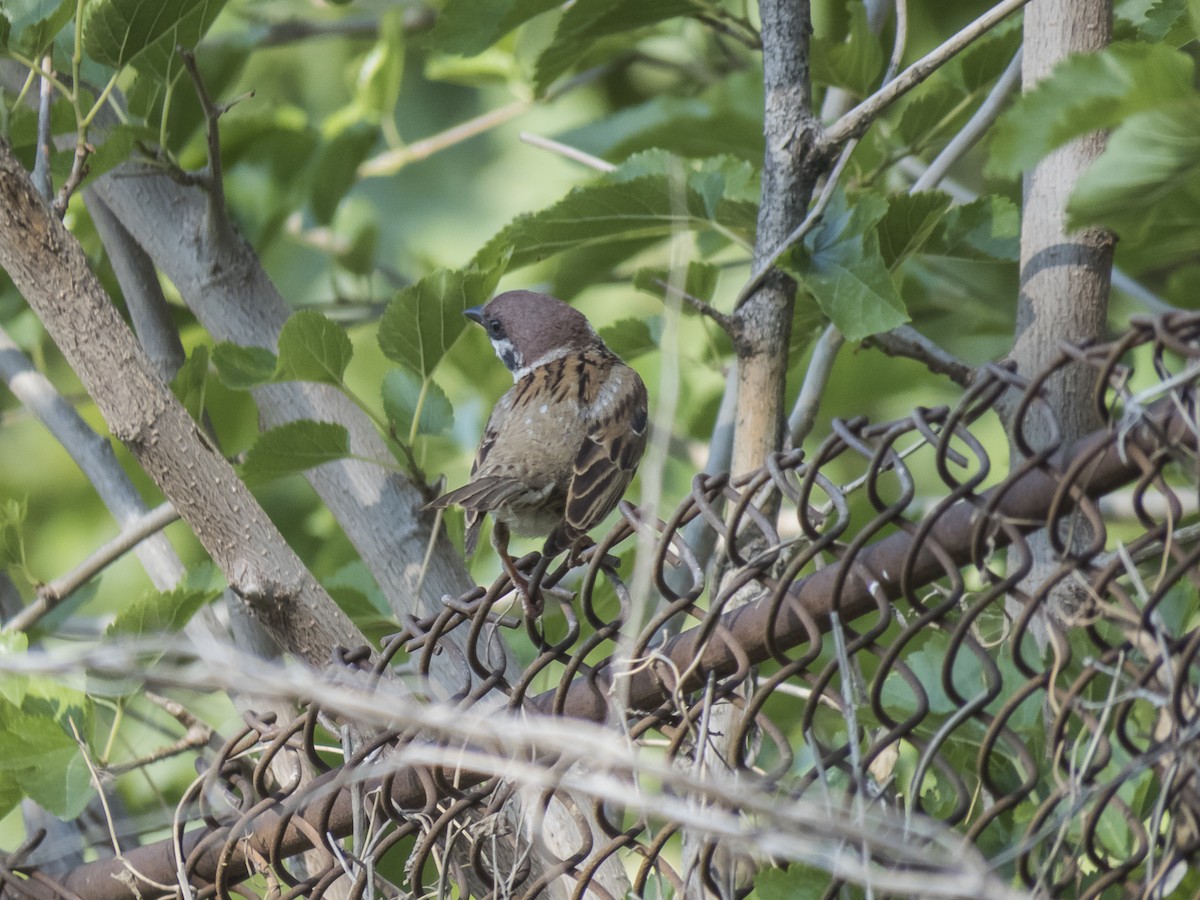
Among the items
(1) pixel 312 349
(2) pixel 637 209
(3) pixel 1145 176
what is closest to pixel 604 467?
(2) pixel 637 209

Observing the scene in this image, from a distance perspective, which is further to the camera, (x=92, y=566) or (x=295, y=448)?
(x=92, y=566)

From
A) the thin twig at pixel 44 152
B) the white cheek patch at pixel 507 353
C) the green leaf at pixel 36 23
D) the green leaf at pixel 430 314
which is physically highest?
the green leaf at pixel 36 23

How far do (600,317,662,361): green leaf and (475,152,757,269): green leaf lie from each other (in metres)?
0.28

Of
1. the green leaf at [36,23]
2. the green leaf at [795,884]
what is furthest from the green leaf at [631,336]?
the green leaf at [795,884]

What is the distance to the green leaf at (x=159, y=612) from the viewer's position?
71.7 inches

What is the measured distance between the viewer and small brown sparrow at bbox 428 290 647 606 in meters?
2.17

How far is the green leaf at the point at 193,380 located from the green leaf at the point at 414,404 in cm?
29

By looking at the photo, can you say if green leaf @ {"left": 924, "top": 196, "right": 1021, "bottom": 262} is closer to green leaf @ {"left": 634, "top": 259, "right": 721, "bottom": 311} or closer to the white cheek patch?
green leaf @ {"left": 634, "top": 259, "right": 721, "bottom": 311}

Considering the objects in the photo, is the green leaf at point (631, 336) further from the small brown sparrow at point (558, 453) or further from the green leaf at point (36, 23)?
the green leaf at point (36, 23)

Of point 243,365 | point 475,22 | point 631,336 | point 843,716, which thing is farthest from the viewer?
point 631,336

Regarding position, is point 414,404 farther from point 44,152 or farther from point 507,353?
point 507,353

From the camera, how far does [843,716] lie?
144 centimetres

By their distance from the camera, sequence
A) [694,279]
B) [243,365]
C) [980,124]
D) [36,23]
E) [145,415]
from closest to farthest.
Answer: [145,415]
[36,23]
[243,365]
[980,124]
[694,279]

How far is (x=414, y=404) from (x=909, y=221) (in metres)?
0.80
